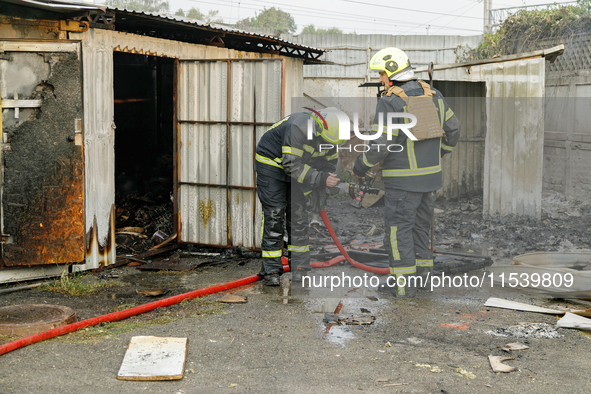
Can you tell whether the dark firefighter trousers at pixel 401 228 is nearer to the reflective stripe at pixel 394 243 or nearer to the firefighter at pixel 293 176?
the reflective stripe at pixel 394 243

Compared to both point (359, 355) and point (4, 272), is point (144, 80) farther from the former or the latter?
point (359, 355)

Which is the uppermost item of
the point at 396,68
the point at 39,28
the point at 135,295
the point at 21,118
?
the point at 39,28

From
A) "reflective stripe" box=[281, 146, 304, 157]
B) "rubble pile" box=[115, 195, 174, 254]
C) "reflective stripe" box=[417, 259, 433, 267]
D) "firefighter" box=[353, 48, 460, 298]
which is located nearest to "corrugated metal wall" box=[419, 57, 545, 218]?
"reflective stripe" box=[417, 259, 433, 267]

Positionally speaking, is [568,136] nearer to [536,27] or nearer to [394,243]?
[536,27]

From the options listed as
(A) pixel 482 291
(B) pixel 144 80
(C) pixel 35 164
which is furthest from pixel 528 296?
(B) pixel 144 80

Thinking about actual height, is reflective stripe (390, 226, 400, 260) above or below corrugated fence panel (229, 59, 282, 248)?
below

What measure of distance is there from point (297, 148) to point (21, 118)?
2914 millimetres

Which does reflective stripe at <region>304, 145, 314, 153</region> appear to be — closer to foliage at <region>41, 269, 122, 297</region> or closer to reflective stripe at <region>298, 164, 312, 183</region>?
reflective stripe at <region>298, 164, 312, 183</region>

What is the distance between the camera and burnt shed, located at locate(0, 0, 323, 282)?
605cm

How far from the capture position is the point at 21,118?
6027 millimetres

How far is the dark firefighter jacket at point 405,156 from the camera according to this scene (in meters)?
5.33

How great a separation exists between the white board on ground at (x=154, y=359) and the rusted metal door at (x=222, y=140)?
3.29m

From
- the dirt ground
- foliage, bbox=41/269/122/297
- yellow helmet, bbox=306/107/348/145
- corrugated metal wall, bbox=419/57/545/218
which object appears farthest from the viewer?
corrugated metal wall, bbox=419/57/545/218

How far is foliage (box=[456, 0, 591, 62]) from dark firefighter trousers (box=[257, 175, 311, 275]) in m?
7.35
